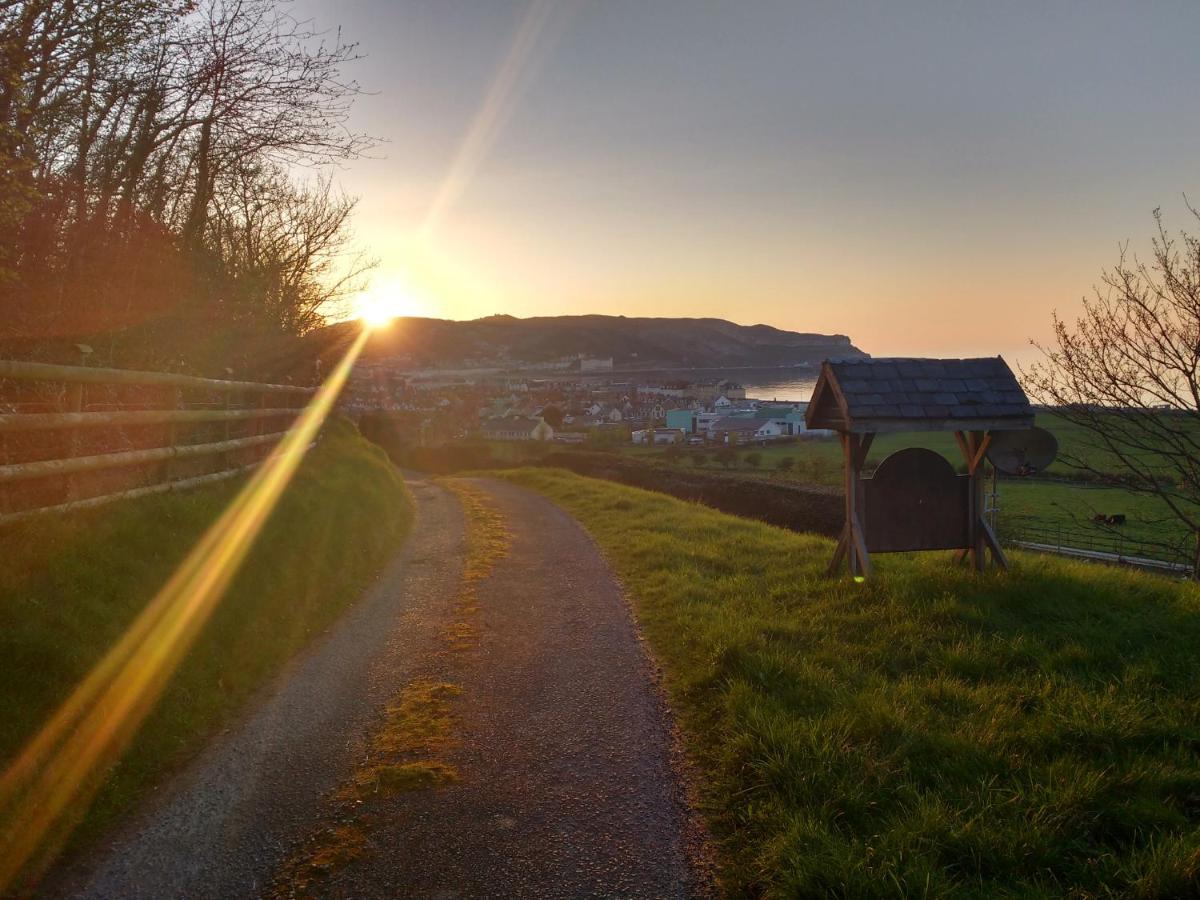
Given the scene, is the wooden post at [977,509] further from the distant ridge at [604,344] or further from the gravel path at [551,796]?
the distant ridge at [604,344]

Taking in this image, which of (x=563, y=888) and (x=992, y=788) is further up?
(x=992, y=788)

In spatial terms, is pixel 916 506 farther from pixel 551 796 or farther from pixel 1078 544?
pixel 1078 544

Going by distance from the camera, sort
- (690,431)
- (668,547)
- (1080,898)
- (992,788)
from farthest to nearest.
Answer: (690,431), (668,547), (992,788), (1080,898)

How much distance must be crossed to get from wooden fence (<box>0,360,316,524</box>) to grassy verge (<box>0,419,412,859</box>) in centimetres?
27

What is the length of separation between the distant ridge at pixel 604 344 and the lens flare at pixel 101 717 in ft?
380

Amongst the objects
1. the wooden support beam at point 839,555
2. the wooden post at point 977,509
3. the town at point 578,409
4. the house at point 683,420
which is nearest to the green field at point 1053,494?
the wooden post at point 977,509

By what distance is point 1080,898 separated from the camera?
124 inches

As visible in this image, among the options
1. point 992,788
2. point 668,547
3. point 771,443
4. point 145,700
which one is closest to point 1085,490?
point 771,443

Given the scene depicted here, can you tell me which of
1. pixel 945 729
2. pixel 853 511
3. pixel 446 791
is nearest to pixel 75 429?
pixel 446 791

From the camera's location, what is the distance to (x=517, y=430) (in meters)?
68.0

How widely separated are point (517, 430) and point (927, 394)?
60.2 meters

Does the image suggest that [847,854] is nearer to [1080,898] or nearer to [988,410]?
[1080,898]

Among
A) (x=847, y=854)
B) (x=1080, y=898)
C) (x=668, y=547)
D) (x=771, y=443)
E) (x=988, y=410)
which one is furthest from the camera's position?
(x=771, y=443)

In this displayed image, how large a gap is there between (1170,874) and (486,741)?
356 centimetres
